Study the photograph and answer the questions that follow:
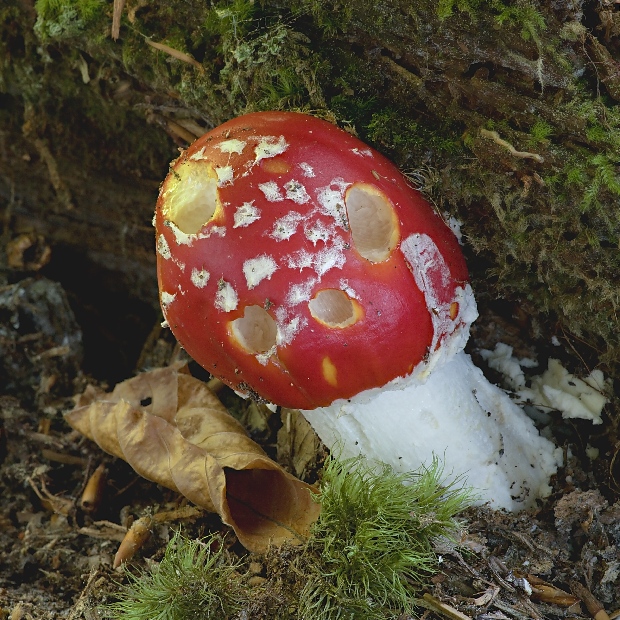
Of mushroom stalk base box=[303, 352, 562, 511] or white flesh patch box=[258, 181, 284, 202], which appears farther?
mushroom stalk base box=[303, 352, 562, 511]

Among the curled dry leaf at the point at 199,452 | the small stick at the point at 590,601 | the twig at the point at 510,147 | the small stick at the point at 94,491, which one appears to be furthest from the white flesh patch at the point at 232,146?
the small stick at the point at 590,601

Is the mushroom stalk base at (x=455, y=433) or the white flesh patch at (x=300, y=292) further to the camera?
the mushroom stalk base at (x=455, y=433)

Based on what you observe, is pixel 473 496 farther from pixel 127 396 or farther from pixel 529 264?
pixel 127 396

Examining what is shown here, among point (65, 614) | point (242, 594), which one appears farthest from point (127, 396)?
point (242, 594)

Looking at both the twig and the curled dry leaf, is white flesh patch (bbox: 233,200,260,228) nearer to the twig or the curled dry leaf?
the twig

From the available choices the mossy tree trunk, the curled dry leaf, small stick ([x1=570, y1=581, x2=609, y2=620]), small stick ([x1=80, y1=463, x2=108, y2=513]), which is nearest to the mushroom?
the mossy tree trunk

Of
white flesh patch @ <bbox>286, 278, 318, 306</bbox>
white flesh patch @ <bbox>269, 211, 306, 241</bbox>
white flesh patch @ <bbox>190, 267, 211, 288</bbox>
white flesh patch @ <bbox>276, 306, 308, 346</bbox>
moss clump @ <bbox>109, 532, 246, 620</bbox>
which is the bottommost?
moss clump @ <bbox>109, 532, 246, 620</bbox>

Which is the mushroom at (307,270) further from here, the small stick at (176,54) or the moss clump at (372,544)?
the small stick at (176,54)
